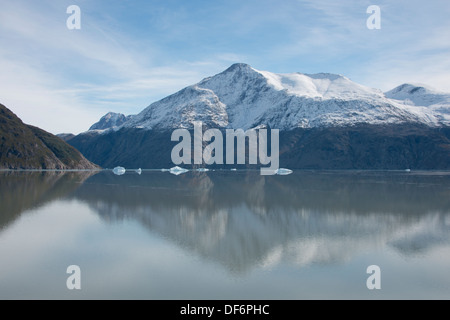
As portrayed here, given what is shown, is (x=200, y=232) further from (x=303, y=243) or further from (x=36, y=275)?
(x=36, y=275)

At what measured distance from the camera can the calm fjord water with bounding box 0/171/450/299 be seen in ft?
72.9

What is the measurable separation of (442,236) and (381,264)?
44.4 feet

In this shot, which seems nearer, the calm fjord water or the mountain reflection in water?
the calm fjord water

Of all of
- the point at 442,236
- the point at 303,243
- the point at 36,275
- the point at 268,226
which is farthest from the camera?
the point at 268,226

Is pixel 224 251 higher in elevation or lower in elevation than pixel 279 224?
lower

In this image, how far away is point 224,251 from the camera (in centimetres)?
3178

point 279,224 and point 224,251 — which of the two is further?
point 279,224

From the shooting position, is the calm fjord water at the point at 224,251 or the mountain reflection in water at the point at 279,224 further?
the mountain reflection in water at the point at 279,224

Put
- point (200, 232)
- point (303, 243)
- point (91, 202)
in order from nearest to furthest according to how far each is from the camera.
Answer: point (303, 243) < point (200, 232) < point (91, 202)

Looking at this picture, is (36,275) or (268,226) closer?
(36,275)

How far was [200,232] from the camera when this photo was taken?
128 feet

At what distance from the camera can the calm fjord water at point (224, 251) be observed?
22.2m
